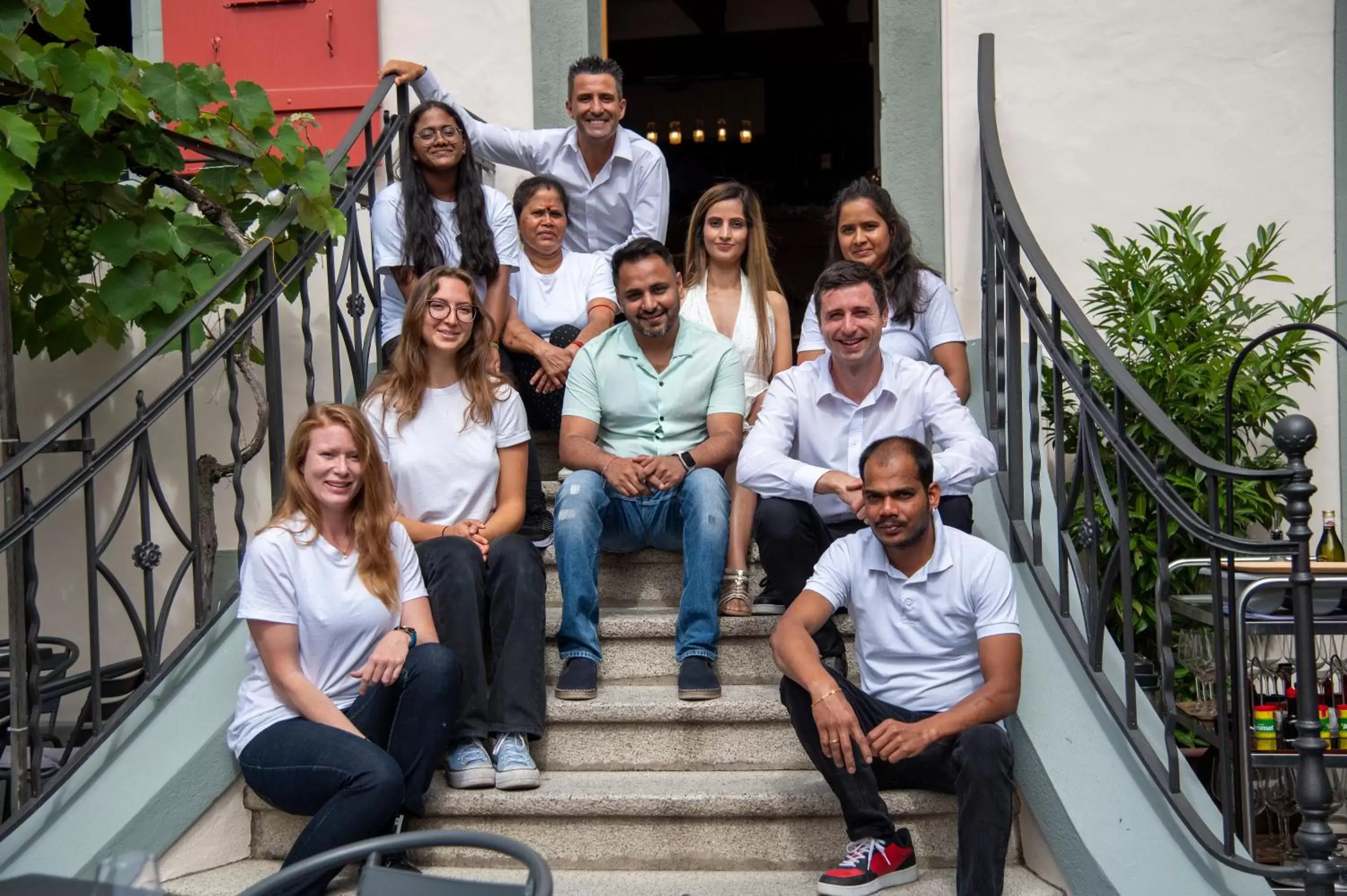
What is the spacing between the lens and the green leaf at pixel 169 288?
4.00m

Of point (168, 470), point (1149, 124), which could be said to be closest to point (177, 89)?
point (168, 470)

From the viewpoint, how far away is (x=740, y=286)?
4.55 meters

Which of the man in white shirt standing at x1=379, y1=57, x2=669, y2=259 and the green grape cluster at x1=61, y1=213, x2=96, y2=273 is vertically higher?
the man in white shirt standing at x1=379, y1=57, x2=669, y2=259

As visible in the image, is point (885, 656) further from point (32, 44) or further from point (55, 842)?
point (32, 44)

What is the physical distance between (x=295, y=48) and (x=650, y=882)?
3.83 meters

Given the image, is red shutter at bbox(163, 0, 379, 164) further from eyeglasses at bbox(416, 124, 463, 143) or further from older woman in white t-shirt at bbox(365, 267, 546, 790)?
older woman in white t-shirt at bbox(365, 267, 546, 790)

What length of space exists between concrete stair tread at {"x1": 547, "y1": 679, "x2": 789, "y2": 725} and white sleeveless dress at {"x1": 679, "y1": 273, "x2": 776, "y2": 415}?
118 cm

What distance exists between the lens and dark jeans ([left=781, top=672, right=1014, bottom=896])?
2.81 meters

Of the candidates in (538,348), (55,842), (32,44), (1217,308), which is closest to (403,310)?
(538,348)

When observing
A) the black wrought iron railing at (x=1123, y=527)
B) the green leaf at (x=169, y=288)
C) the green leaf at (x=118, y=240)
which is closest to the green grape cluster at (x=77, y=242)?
the green leaf at (x=118, y=240)

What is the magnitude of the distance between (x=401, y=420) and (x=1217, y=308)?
2846mm

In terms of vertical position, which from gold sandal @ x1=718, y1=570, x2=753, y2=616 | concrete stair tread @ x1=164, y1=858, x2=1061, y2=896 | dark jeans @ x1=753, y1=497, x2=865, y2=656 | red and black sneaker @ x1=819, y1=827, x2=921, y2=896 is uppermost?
dark jeans @ x1=753, y1=497, x2=865, y2=656

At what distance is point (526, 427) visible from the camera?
3754 mm

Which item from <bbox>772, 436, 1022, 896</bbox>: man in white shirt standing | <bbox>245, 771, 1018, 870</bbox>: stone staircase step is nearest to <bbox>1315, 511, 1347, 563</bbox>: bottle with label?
<bbox>772, 436, 1022, 896</bbox>: man in white shirt standing
